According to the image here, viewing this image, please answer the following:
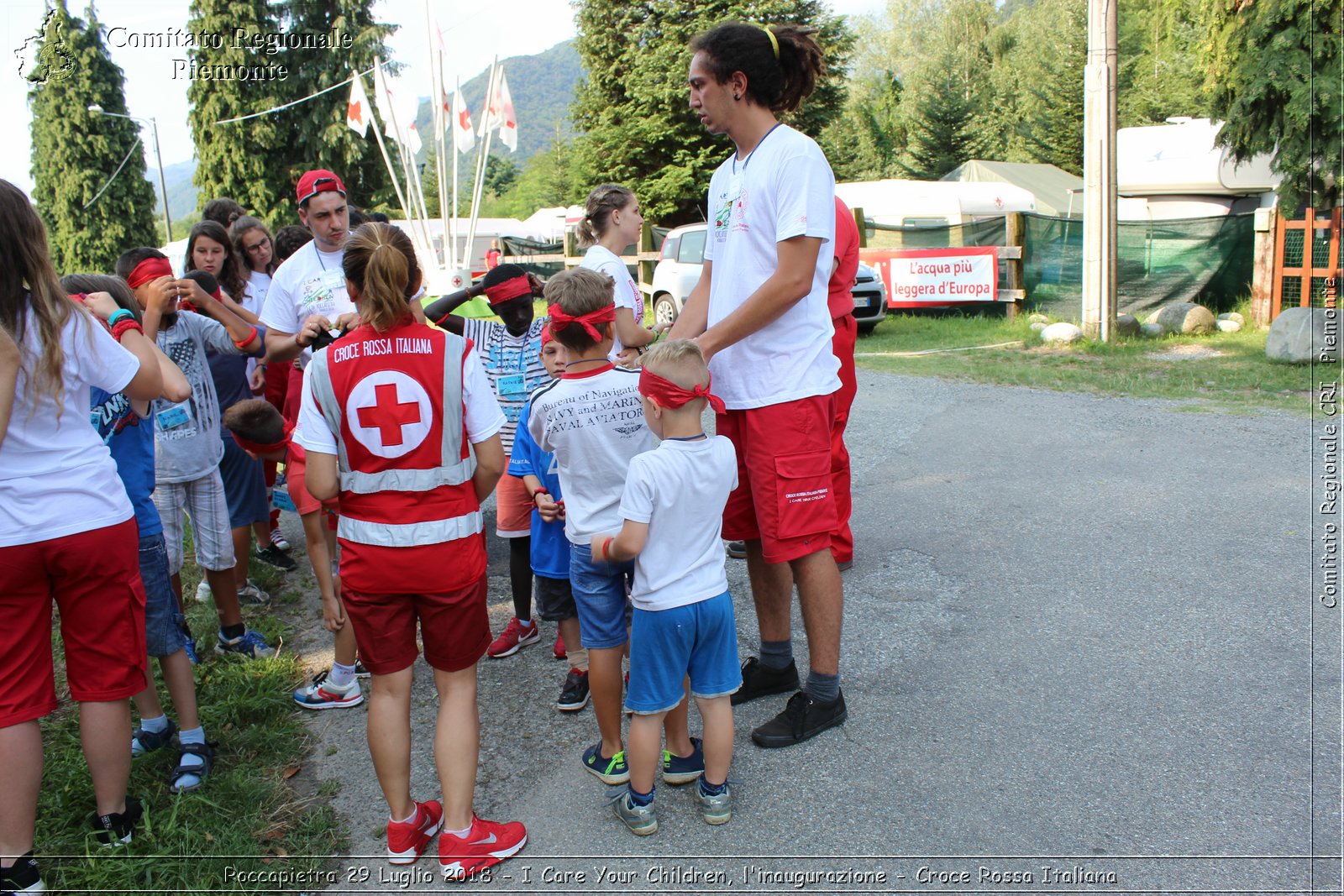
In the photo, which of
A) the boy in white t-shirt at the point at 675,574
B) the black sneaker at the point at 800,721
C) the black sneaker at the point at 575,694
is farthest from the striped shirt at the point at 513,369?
the black sneaker at the point at 800,721

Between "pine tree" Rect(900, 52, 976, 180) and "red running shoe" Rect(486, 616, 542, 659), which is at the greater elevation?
"pine tree" Rect(900, 52, 976, 180)

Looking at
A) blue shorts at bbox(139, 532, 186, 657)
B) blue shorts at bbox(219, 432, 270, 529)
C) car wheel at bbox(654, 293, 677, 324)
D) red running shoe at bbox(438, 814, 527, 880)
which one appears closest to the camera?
red running shoe at bbox(438, 814, 527, 880)

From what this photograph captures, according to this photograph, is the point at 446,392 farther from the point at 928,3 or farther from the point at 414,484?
the point at 928,3

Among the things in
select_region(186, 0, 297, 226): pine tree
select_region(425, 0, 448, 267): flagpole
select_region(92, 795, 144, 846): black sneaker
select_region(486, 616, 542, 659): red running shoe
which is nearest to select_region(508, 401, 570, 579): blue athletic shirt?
select_region(486, 616, 542, 659): red running shoe

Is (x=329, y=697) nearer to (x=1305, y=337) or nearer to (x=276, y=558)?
(x=276, y=558)

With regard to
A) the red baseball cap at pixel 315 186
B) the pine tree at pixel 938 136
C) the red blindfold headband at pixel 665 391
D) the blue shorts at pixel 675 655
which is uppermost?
the pine tree at pixel 938 136

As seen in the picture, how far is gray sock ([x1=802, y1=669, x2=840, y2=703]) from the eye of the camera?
10.8 feet

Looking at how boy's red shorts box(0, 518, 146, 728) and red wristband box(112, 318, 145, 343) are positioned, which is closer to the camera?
boy's red shorts box(0, 518, 146, 728)

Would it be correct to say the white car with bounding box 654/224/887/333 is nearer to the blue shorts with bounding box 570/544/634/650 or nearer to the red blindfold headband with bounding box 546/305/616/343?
the red blindfold headband with bounding box 546/305/616/343

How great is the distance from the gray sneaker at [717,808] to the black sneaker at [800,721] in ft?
1.22

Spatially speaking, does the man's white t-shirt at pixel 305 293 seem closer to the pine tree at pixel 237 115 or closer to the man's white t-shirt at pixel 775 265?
the man's white t-shirt at pixel 775 265

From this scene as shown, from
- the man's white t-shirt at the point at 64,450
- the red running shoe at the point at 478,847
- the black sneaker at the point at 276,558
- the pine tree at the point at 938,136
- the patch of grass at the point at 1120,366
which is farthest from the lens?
the pine tree at the point at 938,136

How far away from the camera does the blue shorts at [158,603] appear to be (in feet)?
10.8

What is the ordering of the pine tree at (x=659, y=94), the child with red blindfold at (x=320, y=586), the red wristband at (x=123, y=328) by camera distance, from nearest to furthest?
the red wristband at (x=123, y=328) < the child with red blindfold at (x=320, y=586) < the pine tree at (x=659, y=94)
